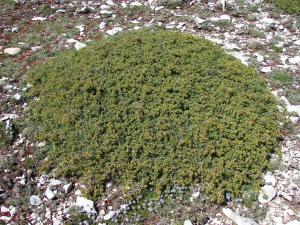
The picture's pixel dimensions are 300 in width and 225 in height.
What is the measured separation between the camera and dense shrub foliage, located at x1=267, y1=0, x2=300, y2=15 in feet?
44.3

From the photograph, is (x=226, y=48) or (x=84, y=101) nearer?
(x=84, y=101)

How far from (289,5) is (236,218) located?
889 cm

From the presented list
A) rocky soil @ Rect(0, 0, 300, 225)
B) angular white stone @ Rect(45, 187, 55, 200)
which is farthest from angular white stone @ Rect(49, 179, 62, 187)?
angular white stone @ Rect(45, 187, 55, 200)

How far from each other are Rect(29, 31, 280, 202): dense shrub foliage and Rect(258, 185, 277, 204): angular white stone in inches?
6.0

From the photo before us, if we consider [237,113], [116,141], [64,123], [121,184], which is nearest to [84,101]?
[64,123]

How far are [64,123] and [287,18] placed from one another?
8.13 meters

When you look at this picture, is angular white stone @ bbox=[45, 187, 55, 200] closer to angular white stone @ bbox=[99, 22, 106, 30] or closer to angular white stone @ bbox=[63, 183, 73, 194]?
angular white stone @ bbox=[63, 183, 73, 194]

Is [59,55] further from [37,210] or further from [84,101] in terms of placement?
[37,210]

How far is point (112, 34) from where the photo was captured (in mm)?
12398

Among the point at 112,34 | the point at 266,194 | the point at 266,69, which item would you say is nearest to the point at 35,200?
the point at 266,194

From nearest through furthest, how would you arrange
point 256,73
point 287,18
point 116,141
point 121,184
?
point 121,184 < point 116,141 < point 256,73 < point 287,18

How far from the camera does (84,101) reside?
890cm

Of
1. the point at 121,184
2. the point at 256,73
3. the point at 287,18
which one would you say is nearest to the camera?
the point at 121,184

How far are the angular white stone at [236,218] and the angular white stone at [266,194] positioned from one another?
0.50m
